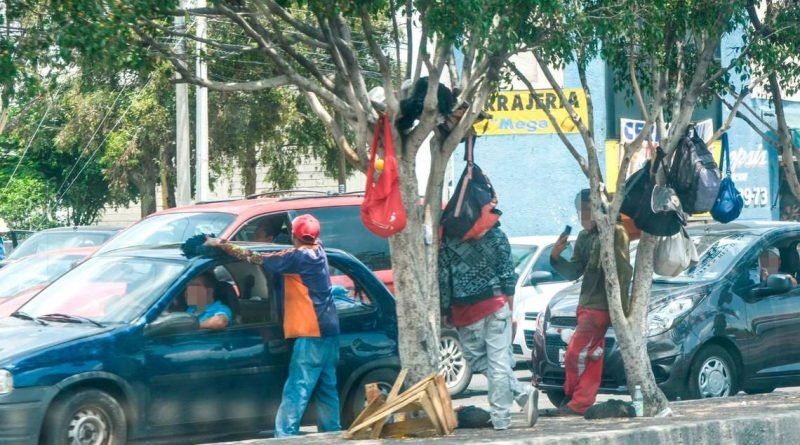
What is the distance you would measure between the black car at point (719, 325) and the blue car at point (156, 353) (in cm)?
236

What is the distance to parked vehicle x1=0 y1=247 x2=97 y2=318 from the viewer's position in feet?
42.8

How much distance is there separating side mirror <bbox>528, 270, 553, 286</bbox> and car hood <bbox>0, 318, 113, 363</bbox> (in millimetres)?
6569

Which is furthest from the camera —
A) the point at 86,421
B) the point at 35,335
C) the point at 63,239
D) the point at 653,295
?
the point at 63,239

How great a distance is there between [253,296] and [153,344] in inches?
40.4

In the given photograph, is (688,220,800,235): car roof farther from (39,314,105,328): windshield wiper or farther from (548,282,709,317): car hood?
(39,314,105,328): windshield wiper

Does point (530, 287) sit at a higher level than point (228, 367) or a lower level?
higher

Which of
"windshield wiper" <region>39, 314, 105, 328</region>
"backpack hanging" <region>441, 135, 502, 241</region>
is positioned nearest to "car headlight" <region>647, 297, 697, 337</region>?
"backpack hanging" <region>441, 135, 502, 241</region>

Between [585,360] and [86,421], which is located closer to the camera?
[86,421]

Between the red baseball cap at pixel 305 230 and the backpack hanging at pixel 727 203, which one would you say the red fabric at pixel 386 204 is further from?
the backpack hanging at pixel 727 203

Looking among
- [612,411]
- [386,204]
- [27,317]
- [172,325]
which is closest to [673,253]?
[612,411]

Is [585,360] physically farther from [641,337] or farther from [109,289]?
[109,289]

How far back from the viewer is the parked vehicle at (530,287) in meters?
14.0

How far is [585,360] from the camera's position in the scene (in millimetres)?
9750

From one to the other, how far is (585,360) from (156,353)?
344 centimetres
